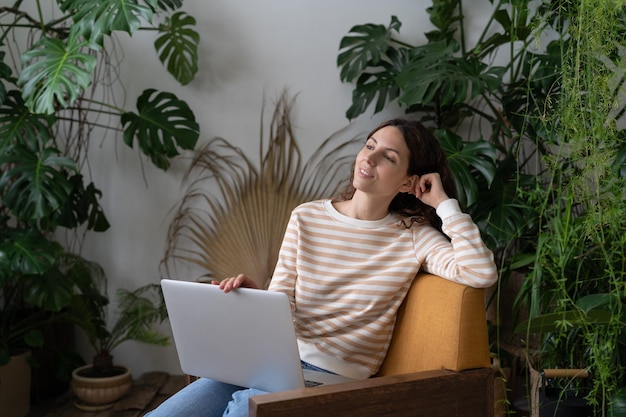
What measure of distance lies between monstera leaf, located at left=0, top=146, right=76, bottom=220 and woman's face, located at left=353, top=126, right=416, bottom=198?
53.4 inches

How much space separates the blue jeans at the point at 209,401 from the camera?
5.58 feet

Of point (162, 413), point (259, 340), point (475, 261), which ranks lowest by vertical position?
point (162, 413)

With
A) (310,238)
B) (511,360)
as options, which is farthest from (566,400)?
(310,238)

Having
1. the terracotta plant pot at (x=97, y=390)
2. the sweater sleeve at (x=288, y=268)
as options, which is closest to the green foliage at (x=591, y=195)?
the sweater sleeve at (x=288, y=268)

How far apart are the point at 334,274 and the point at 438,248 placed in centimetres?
27

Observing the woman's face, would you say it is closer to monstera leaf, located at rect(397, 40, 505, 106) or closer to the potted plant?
monstera leaf, located at rect(397, 40, 505, 106)

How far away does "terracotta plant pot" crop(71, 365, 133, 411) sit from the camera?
3137 mm

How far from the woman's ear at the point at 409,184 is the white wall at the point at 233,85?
1601 mm

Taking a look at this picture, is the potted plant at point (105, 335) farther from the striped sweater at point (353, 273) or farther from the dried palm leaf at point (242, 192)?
the striped sweater at point (353, 273)

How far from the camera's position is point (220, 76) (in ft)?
11.3

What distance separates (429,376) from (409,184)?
0.51m

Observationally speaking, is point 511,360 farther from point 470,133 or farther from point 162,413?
point 162,413

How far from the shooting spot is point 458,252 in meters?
1.73

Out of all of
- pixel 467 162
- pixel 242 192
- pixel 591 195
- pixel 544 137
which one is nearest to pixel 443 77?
pixel 467 162
